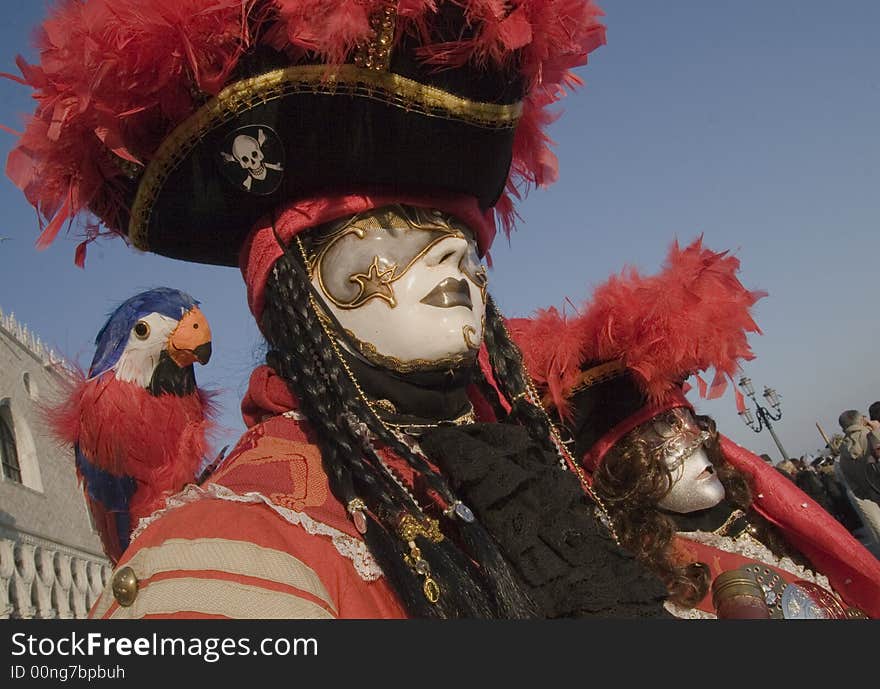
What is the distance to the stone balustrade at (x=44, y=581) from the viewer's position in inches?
773

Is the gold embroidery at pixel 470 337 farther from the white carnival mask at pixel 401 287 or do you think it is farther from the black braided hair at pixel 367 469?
the black braided hair at pixel 367 469

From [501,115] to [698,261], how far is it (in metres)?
2.22

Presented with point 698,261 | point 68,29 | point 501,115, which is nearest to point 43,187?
point 68,29

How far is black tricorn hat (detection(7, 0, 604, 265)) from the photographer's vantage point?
6.30 feet

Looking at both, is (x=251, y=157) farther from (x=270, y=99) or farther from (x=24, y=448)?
(x=24, y=448)

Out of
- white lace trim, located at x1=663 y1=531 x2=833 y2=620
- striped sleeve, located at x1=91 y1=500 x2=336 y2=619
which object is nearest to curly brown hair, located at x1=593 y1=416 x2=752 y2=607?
white lace trim, located at x1=663 y1=531 x2=833 y2=620

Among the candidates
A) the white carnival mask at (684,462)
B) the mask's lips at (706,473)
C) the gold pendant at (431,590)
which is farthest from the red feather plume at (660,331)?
the gold pendant at (431,590)

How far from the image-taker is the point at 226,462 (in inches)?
83.7

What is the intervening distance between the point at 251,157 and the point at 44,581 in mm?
23823

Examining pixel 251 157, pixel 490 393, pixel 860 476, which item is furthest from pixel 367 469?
pixel 860 476

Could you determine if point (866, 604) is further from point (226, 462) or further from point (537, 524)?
point (226, 462)

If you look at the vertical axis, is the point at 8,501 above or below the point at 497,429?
above

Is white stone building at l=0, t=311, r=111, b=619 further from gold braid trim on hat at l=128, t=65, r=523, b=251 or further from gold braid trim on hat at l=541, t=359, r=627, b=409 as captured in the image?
gold braid trim on hat at l=128, t=65, r=523, b=251

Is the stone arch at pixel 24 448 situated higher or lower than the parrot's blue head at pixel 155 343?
higher
